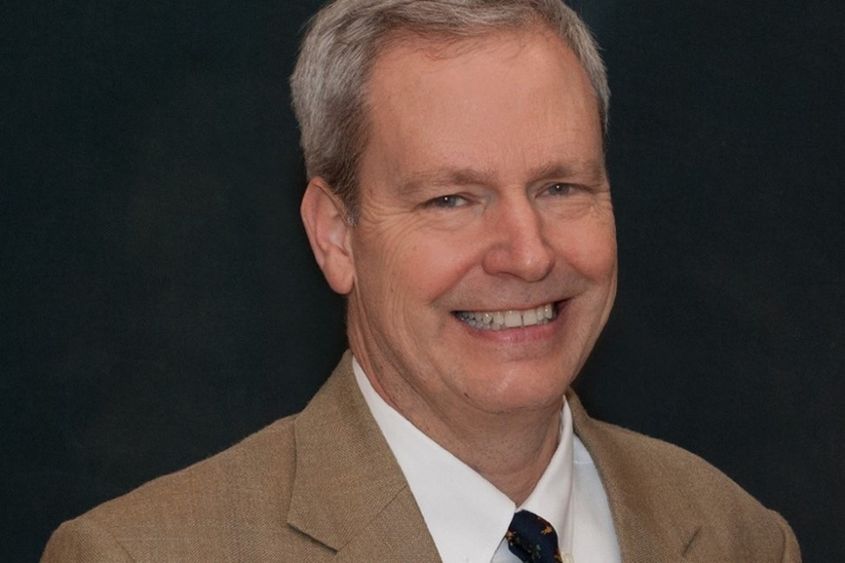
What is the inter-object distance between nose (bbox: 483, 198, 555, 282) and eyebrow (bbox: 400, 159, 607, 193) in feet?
0.16

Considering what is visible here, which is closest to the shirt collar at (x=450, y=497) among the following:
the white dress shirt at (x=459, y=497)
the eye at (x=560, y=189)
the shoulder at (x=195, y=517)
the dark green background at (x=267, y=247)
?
the white dress shirt at (x=459, y=497)

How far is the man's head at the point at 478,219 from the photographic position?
2.72 m

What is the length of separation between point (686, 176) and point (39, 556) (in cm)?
163

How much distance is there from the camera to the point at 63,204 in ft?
10.8

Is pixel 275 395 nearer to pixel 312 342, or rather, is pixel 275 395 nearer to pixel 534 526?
pixel 312 342

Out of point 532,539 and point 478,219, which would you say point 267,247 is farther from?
point 532,539

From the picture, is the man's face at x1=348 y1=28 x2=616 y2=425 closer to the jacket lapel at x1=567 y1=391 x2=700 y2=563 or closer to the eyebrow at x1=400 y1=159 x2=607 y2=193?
the eyebrow at x1=400 y1=159 x2=607 y2=193

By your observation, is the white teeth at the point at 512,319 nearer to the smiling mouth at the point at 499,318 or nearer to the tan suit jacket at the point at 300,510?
the smiling mouth at the point at 499,318

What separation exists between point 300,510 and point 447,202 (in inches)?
22.3

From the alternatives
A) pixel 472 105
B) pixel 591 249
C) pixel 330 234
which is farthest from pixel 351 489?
pixel 472 105

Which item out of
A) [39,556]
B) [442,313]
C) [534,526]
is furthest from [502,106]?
[39,556]

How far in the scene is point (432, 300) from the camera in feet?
9.06

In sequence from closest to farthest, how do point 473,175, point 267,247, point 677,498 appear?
point 473,175, point 677,498, point 267,247

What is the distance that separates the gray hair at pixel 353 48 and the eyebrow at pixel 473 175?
13 centimetres
